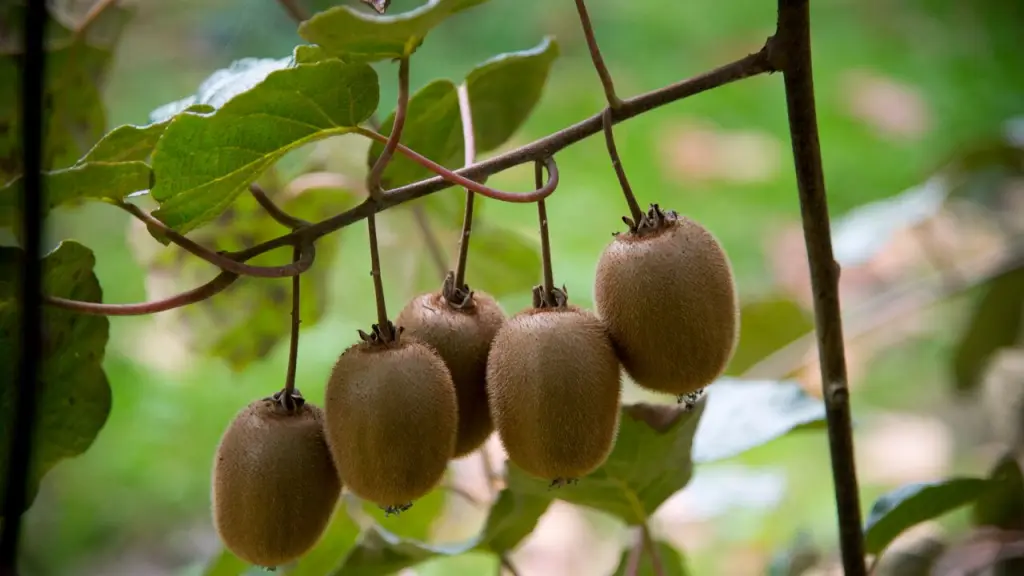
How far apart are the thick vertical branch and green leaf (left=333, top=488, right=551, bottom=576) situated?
→ 21cm

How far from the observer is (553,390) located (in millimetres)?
492

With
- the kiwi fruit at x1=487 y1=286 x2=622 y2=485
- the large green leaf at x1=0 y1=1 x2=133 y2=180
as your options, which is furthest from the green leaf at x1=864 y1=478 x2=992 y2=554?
the large green leaf at x1=0 y1=1 x2=133 y2=180

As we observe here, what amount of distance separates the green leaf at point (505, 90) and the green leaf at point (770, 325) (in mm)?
452

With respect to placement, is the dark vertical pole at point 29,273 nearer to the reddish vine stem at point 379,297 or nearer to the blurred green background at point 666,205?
the reddish vine stem at point 379,297

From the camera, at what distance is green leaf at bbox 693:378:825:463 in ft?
2.41

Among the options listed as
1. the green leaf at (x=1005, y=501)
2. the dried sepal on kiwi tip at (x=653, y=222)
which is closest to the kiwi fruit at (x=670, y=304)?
the dried sepal on kiwi tip at (x=653, y=222)

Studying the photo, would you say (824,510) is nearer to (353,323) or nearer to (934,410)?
(934,410)

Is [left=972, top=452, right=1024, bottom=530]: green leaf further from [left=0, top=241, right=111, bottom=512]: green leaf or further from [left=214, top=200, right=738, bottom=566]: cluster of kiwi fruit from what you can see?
[left=0, top=241, right=111, bottom=512]: green leaf

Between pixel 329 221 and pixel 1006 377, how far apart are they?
1138mm

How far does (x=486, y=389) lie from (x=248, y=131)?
185 millimetres

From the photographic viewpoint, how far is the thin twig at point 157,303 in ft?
1.59

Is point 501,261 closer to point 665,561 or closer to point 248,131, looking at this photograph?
point 665,561

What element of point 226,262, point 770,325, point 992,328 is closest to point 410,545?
point 226,262

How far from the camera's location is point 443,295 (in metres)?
0.56
